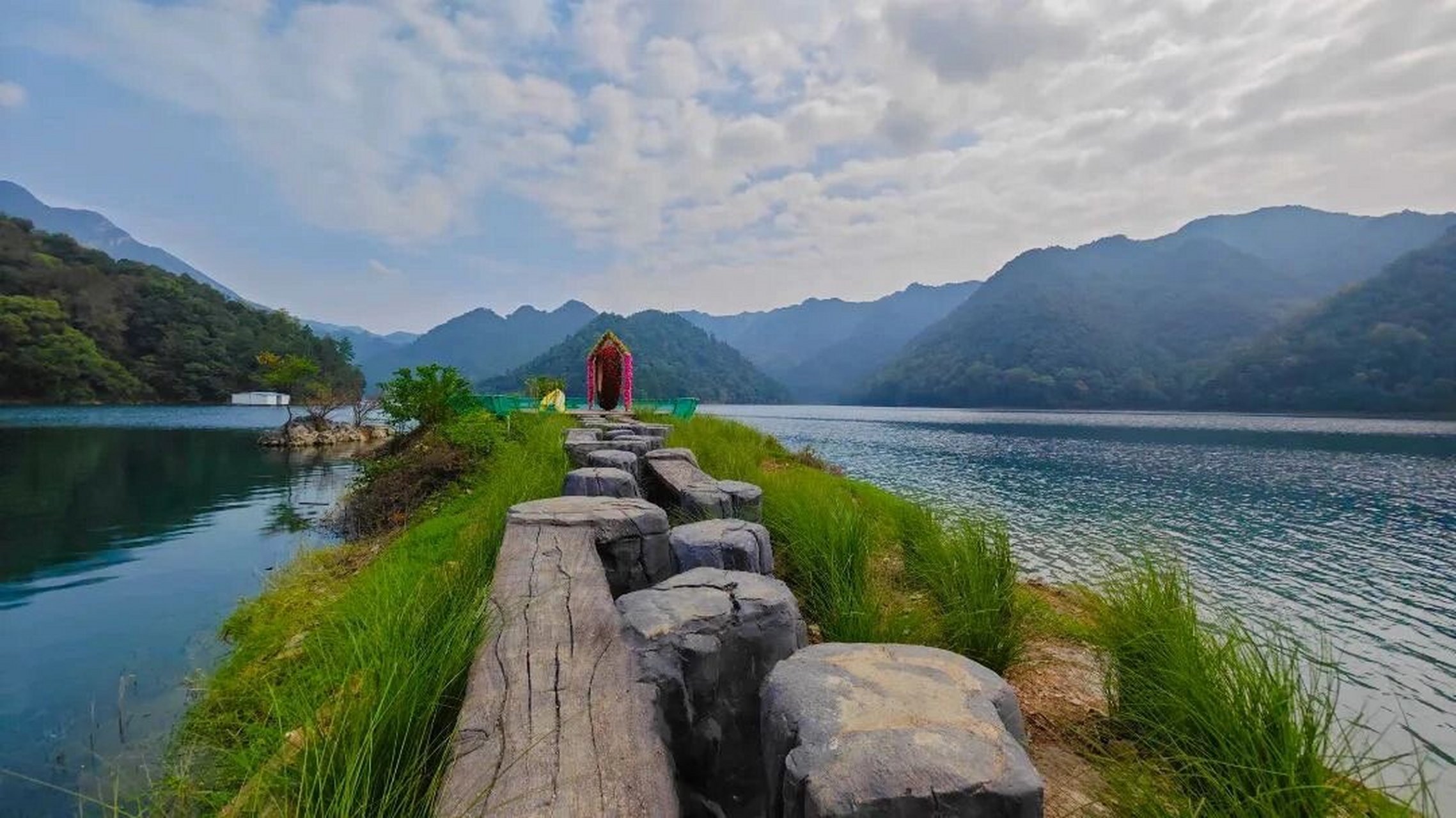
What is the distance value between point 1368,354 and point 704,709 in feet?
283

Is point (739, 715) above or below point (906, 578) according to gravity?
above

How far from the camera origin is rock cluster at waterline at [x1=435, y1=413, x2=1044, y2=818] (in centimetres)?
129

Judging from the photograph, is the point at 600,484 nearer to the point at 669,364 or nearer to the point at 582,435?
the point at 582,435

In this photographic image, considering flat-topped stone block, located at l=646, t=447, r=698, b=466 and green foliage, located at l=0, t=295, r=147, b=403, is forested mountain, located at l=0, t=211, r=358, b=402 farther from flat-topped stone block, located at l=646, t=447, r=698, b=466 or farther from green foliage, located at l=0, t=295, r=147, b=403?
flat-topped stone block, located at l=646, t=447, r=698, b=466

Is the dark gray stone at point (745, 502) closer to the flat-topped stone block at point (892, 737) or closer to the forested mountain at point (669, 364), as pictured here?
the flat-topped stone block at point (892, 737)

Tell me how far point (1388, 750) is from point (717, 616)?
5859mm

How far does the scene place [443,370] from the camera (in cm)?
1241

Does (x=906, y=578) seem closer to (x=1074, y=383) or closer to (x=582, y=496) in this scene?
(x=582, y=496)

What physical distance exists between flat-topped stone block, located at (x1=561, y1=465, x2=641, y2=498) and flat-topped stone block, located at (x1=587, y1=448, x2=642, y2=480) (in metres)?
0.71

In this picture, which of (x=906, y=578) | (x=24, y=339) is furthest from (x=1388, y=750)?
(x=24, y=339)

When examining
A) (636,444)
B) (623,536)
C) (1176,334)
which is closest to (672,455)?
(636,444)

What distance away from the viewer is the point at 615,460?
200 inches

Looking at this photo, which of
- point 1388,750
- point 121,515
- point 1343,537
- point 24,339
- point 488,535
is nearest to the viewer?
point 488,535

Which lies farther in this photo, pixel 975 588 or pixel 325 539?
pixel 325 539
